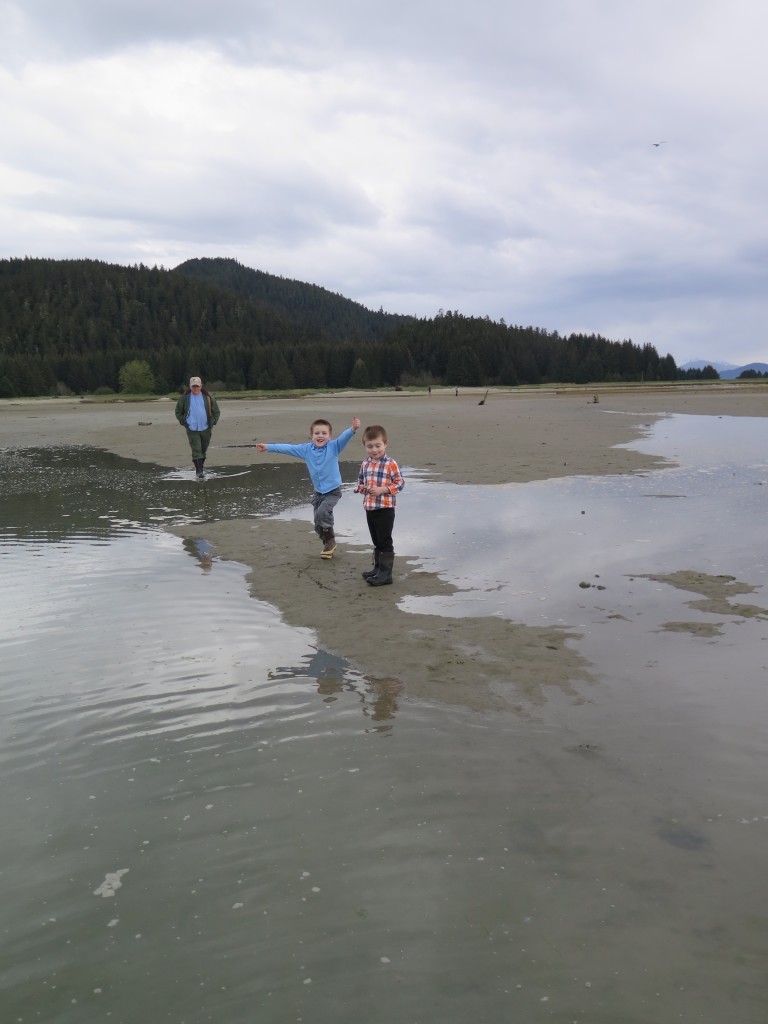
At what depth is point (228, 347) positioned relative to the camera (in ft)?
400

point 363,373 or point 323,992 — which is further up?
point 363,373

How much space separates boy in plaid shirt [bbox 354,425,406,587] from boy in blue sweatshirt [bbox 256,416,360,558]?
2.80ft

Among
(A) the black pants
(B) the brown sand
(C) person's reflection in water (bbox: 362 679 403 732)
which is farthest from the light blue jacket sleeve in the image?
(C) person's reflection in water (bbox: 362 679 403 732)

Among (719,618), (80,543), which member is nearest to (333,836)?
(719,618)

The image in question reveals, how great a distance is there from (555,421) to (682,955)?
27.9 metres

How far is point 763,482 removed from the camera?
13070 mm

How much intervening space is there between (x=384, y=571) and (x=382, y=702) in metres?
3.07

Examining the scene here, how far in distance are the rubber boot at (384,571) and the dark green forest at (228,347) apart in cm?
10025

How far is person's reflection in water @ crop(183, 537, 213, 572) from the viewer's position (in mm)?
8586

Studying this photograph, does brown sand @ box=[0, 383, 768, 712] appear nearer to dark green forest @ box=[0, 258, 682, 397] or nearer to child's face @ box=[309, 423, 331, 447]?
child's face @ box=[309, 423, 331, 447]

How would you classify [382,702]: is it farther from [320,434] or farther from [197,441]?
[197,441]

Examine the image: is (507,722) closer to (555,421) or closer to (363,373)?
(555,421)

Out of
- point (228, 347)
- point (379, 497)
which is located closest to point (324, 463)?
point (379, 497)

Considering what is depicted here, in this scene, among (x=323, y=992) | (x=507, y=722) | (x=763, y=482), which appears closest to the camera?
(x=323, y=992)
